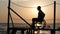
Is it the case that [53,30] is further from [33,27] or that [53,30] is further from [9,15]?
[9,15]

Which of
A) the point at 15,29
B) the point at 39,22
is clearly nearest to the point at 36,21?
the point at 39,22

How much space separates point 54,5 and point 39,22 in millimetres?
1191

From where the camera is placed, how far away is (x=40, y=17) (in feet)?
35.9

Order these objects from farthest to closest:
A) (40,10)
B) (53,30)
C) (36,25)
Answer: (40,10) < (36,25) < (53,30)

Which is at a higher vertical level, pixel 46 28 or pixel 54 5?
pixel 54 5

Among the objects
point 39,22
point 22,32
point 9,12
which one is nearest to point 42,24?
point 39,22

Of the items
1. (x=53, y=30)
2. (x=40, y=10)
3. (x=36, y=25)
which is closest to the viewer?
(x=53, y=30)

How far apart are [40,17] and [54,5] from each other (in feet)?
4.08

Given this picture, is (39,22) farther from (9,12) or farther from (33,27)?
(9,12)

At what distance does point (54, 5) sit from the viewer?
9.93 m

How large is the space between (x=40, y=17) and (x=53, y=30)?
4.49ft

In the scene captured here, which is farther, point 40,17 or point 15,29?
point 40,17

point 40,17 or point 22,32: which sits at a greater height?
point 40,17

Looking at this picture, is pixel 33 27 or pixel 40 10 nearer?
pixel 33 27
